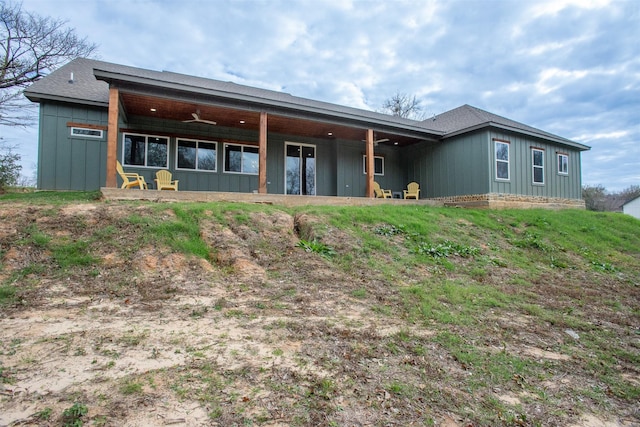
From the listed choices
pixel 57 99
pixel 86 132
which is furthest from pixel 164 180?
pixel 57 99

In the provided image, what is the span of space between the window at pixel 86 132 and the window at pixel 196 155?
7.12ft

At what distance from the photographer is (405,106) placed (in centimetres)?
2577

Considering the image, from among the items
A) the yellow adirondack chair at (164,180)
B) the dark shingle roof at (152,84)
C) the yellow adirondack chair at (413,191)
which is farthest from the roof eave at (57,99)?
the yellow adirondack chair at (413,191)

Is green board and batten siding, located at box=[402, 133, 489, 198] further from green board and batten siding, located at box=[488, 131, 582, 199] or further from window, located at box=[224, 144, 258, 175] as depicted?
window, located at box=[224, 144, 258, 175]

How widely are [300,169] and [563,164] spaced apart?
10.9m

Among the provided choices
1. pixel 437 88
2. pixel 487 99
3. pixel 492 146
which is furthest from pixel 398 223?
pixel 487 99

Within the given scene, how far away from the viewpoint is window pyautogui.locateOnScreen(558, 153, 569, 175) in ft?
42.8

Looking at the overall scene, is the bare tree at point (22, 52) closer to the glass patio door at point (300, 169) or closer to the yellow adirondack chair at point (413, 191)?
the glass patio door at point (300, 169)

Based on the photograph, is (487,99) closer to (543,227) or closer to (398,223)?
(543,227)

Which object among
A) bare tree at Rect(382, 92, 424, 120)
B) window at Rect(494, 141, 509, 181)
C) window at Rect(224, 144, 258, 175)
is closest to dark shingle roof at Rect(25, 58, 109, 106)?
window at Rect(224, 144, 258, 175)

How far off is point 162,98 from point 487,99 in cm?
2719

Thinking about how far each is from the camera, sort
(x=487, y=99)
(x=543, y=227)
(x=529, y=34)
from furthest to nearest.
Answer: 1. (x=487, y=99)
2. (x=529, y=34)
3. (x=543, y=227)

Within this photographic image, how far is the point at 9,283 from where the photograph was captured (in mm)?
3654

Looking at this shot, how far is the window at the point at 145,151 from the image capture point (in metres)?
9.89
